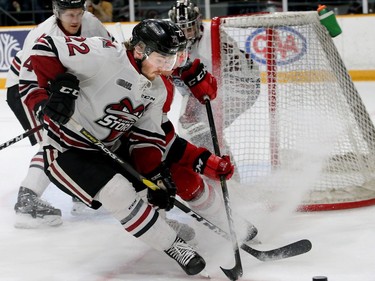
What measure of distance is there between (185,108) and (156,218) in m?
1.28

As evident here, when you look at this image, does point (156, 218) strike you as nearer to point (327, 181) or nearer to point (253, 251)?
point (253, 251)

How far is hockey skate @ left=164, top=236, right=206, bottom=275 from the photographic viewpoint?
273cm

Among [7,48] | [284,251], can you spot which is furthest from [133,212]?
[7,48]

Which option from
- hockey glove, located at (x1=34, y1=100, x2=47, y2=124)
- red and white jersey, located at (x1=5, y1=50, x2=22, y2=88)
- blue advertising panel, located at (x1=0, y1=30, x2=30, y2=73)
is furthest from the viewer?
blue advertising panel, located at (x1=0, y1=30, x2=30, y2=73)

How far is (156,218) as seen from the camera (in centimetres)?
277

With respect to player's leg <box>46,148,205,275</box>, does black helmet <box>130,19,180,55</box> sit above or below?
above

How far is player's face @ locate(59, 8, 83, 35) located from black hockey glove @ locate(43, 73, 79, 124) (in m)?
0.88

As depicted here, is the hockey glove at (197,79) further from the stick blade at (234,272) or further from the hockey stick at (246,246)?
the stick blade at (234,272)

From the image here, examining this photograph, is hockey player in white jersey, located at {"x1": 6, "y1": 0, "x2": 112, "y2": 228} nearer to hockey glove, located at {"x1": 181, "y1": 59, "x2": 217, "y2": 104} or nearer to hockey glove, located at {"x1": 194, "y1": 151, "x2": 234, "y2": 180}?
hockey glove, located at {"x1": 181, "y1": 59, "x2": 217, "y2": 104}

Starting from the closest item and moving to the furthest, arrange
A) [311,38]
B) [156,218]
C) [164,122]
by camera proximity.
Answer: [156,218], [164,122], [311,38]

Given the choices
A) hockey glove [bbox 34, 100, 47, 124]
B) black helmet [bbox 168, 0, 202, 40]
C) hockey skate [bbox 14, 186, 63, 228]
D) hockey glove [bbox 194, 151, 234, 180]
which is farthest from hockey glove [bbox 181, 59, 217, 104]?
hockey skate [bbox 14, 186, 63, 228]

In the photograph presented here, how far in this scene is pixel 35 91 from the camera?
3424 mm

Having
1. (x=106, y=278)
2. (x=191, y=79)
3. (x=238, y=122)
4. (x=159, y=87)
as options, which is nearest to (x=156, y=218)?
(x=106, y=278)

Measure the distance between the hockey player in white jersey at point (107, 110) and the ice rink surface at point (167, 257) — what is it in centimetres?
20
